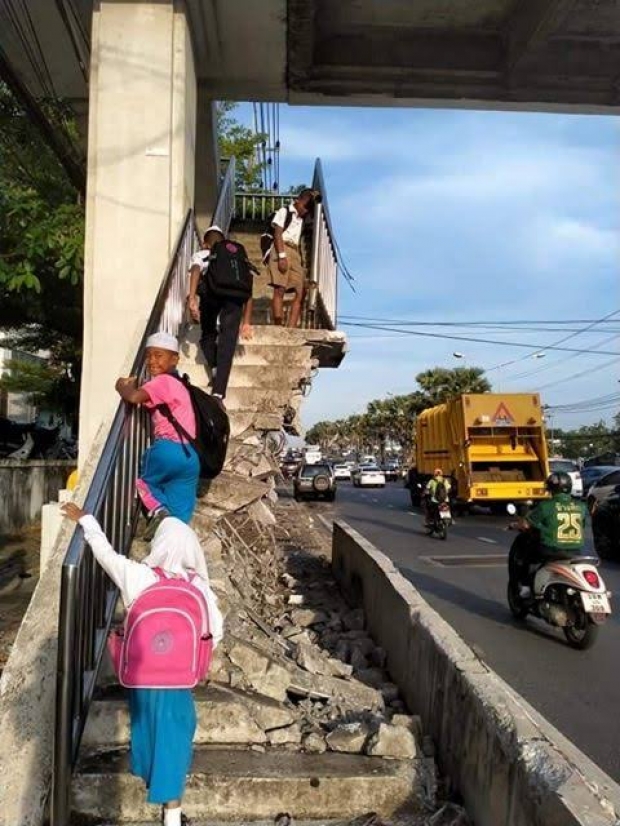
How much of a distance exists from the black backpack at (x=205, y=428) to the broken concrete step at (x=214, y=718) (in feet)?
4.03

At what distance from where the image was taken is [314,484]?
32.6 meters

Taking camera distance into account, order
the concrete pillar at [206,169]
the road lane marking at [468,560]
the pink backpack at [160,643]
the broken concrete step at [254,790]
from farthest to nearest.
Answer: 1. the road lane marking at [468,560]
2. the concrete pillar at [206,169]
3. the broken concrete step at [254,790]
4. the pink backpack at [160,643]

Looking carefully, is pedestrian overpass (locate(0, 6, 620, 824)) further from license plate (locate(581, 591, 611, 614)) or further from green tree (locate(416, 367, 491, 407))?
green tree (locate(416, 367, 491, 407))

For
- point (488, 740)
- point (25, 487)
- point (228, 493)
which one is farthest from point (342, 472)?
point (488, 740)

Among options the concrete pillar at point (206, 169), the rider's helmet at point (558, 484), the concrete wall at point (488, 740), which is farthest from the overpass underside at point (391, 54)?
the concrete wall at point (488, 740)

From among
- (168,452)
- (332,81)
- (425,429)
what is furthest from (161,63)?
(425,429)

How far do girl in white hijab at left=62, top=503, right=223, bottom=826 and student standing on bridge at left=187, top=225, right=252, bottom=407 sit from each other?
10.7 ft

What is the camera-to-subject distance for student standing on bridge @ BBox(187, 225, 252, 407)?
657cm

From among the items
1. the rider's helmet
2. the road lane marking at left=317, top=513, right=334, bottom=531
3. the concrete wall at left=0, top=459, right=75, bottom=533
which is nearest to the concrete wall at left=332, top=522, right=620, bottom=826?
the rider's helmet

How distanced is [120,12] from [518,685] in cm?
684

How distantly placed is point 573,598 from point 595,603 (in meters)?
0.28

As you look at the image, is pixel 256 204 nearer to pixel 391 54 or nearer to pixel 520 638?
pixel 391 54

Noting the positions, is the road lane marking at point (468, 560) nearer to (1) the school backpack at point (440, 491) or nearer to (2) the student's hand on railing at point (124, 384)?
(1) the school backpack at point (440, 491)

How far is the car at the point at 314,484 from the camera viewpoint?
3269cm
